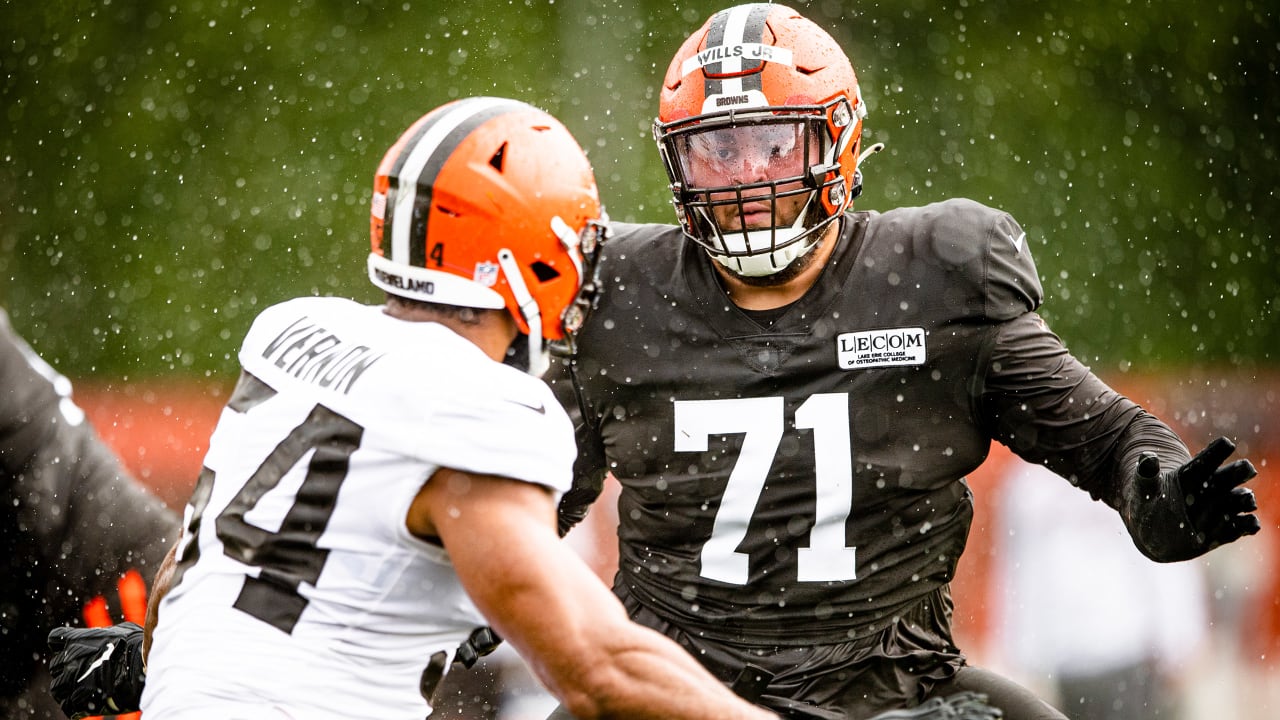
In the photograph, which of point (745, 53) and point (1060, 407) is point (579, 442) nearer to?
point (745, 53)

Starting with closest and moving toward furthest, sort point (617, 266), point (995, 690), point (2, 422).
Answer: point (995, 690), point (617, 266), point (2, 422)

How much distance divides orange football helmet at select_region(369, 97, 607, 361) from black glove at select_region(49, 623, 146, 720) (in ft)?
3.17

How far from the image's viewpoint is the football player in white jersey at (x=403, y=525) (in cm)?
195

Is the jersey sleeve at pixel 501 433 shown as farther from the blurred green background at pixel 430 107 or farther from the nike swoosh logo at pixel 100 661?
the blurred green background at pixel 430 107

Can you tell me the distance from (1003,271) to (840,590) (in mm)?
769

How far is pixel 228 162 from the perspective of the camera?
9148 mm

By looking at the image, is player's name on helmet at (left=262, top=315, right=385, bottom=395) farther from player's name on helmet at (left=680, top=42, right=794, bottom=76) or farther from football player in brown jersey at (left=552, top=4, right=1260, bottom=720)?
player's name on helmet at (left=680, top=42, right=794, bottom=76)

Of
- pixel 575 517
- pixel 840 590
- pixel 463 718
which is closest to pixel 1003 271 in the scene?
pixel 840 590

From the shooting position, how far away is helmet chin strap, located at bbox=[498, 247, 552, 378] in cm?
230

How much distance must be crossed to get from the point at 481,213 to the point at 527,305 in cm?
18

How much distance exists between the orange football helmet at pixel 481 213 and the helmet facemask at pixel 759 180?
64 centimetres

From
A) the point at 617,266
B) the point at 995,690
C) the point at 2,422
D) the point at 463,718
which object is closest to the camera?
the point at 995,690

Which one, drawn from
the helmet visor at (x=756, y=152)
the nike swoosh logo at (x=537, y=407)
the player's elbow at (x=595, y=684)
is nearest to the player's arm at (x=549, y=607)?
the player's elbow at (x=595, y=684)

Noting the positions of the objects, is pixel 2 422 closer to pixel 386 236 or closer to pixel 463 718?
pixel 386 236
